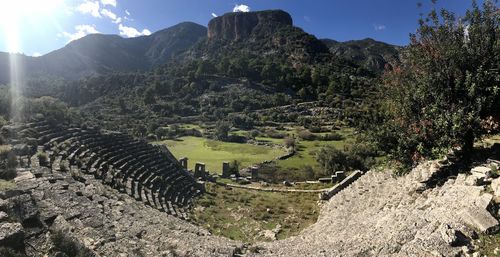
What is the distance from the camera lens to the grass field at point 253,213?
22.7 meters

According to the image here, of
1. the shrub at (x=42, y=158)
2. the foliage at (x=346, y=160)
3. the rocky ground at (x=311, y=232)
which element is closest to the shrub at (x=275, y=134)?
the foliage at (x=346, y=160)

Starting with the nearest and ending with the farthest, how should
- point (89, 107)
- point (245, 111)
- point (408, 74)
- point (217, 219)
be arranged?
point (408, 74), point (217, 219), point (245, 111), point (89, 107)

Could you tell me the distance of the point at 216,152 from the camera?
5494 cm

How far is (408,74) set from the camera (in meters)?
17.3

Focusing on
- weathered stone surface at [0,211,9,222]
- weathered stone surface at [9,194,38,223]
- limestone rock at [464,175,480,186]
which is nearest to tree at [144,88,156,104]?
weathered stone surface at [9,194,38,223]

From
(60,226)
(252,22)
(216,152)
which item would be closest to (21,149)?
(60,226)

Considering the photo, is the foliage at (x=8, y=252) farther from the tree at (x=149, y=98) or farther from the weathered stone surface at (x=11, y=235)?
the tree at (x=149, y=98)

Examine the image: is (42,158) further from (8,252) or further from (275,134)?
(275,134)

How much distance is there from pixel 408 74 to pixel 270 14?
612ft

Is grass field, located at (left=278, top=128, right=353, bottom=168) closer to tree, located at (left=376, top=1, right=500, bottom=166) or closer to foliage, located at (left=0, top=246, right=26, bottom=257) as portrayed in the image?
tree, located at (left=376, top=1, right=500, bottom=166)

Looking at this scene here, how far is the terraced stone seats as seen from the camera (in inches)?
891

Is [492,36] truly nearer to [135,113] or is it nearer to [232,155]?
[232,155]

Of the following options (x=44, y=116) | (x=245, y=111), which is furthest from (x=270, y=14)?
(x=44, y=116)

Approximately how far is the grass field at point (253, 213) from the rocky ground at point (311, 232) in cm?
453
